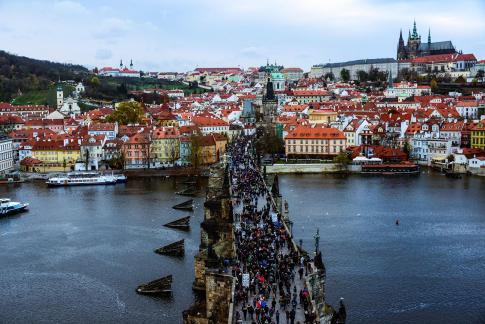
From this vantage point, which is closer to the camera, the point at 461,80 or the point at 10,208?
the point at 10,208

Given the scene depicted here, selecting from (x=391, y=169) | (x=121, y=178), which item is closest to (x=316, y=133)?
(x=391, y=169)

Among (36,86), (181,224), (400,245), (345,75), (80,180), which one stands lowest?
(400,245)

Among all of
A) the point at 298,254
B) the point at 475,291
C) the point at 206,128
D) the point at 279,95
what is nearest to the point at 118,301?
the point at 298,254

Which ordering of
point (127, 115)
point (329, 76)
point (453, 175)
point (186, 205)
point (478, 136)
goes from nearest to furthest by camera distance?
point (186, 205)
point (453, 175)
point (478, 136)
point (127, 115)
point (329, 76)

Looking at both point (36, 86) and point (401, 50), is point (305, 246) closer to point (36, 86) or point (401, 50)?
point (36, 86)

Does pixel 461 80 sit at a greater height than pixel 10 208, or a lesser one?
A: greater

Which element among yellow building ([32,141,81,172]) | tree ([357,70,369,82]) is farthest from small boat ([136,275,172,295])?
tree ([357,70,369,82])

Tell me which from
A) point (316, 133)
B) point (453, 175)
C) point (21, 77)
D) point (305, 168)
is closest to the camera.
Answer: point (453, 175)
